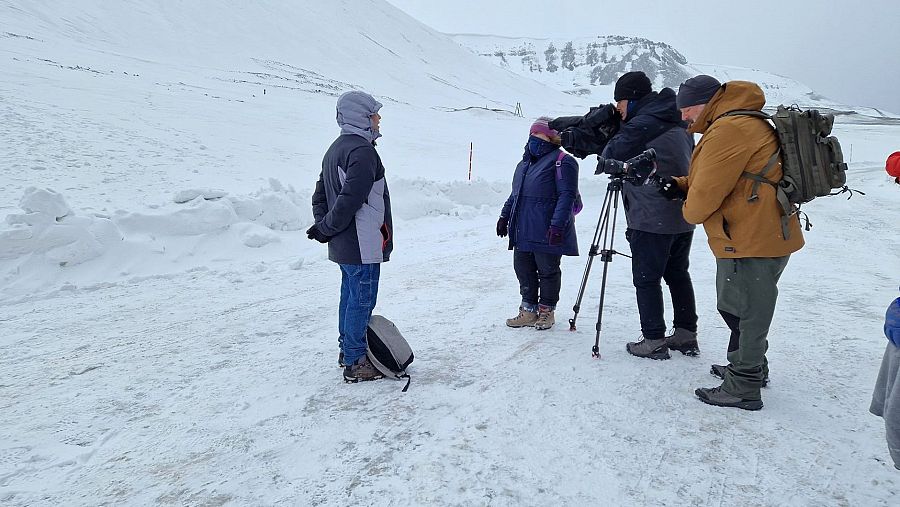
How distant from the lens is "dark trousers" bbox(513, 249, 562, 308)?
183 inches

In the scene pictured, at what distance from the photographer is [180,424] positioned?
3.09 m

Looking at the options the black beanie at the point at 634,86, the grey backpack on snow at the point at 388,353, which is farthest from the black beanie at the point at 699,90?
the grey backpack on snow at the point at 388,353

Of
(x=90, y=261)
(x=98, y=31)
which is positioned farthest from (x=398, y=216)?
(x=98, y=31)

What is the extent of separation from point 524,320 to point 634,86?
7.17 feet

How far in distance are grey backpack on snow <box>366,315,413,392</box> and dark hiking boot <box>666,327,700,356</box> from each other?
2118mm

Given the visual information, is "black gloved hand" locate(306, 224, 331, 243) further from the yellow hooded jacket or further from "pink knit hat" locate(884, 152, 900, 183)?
"pink knit hat" locate(884, 152, 900, 183)

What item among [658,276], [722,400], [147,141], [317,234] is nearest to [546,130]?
[658,276]

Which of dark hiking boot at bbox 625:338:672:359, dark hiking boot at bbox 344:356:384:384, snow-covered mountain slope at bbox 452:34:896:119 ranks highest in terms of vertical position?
Result: snow-covered mountain slope at bbox 452:34:896:119

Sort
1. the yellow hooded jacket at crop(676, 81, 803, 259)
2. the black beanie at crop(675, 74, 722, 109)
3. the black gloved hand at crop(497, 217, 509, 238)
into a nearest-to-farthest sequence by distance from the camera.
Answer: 1. the yellow hooded jacket at crop(676, 81, 803, 259)
2. the black beanie at crop(675, 74, 722, 109)
3. the black gloved hand at crop(497, 217, 509, 238)

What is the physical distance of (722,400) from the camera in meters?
3.31

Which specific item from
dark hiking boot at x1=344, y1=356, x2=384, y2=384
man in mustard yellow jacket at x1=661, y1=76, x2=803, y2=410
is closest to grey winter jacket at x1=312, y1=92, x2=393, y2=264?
dark hiking boot at x1=344, y1=356, x2=384, y2=384

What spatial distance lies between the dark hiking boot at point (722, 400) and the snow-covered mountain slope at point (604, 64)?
14852 cm

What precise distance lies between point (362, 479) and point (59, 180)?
24.9 ft

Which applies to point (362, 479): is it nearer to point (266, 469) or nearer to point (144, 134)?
point (266, 469)
